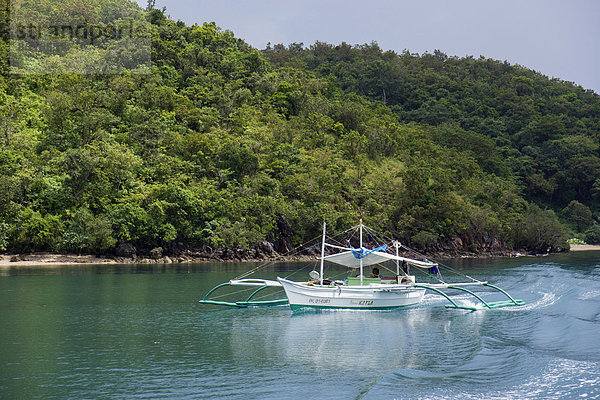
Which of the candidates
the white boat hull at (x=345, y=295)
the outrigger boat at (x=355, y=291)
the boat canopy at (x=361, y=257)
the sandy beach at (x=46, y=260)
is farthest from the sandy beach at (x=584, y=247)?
the sandy beach at (x=46, y=260)

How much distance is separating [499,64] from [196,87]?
308ft

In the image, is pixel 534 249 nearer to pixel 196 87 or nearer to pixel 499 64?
pixel 196 87

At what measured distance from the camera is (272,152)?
69.7 meters

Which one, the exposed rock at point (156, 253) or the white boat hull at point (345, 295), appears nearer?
the white boat hull at point (345, 295)

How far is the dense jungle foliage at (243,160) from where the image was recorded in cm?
5447

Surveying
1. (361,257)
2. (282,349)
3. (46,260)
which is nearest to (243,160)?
(46,260)

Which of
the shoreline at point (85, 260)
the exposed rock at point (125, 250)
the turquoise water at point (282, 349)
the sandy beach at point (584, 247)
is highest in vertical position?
the exposed rock at point (125, 250)

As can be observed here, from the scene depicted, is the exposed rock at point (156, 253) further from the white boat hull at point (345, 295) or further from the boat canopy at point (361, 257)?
the white boat hull at point (345, 295)

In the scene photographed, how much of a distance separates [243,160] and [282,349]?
48.3 metres

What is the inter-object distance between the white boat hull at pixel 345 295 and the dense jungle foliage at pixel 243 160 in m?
30.9

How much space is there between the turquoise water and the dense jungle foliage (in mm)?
23213

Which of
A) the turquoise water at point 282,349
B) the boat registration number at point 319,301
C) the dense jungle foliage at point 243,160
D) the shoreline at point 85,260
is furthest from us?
the dense jungle foliage at point 243,160

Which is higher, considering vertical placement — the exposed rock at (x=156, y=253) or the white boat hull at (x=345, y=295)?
the exposed rock at (x=156, y=253)

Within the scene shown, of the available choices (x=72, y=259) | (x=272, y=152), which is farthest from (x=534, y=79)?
(x=72, y=259)
